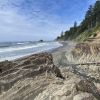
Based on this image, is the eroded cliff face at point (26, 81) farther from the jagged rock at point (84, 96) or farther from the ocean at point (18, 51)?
the ocean at point (18, 51)

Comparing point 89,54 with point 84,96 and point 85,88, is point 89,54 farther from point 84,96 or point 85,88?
point 84,96

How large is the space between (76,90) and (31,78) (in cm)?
153

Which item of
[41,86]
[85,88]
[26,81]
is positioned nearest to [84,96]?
[85,88]

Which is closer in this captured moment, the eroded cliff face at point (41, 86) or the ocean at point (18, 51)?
the eroded cliff face at point (41, 86)

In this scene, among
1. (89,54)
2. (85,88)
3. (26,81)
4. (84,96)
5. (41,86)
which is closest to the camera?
(84,96)

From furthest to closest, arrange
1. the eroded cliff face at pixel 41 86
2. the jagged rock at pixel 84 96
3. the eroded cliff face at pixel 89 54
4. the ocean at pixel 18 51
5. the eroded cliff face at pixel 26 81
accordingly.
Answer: the ocean at pixel 18 51, the eroded cliff face at pixel 89 54, the eroded cliff face at pixel 26 81, the eroded cliff face at pixel 41 86, the jagged rock at pixel 84 96

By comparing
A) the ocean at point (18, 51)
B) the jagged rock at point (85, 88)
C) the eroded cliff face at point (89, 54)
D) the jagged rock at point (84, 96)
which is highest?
the jagged rock at point (85, 88)

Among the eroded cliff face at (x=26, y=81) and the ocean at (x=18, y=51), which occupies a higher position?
the eroded cliff face at (x=26, y=81)

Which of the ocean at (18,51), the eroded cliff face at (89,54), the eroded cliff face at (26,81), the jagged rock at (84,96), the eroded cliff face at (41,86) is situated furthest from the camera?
the ocean at (18,51)

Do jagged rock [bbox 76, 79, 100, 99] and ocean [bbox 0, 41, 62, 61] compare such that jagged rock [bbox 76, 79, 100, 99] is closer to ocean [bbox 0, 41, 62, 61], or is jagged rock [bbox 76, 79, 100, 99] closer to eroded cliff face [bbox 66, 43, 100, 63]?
eroded cliff face [bbox 66, 43, 100, 63]

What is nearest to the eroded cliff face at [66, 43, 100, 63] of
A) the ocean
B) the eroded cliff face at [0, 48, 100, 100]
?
the ocean

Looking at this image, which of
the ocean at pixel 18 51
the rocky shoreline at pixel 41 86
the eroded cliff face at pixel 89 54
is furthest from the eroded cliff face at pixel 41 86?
the ocean at pixel 18 51

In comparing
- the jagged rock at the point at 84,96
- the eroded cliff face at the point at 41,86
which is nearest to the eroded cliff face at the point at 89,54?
the eroded cliff face at the point at 41,86

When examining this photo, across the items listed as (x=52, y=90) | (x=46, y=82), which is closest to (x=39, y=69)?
(x=46, y=82)
